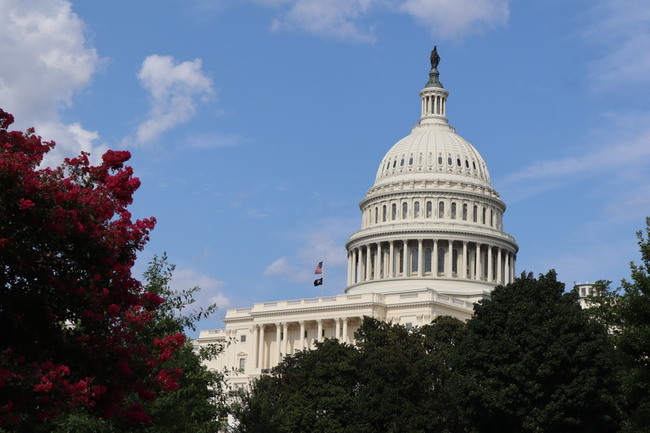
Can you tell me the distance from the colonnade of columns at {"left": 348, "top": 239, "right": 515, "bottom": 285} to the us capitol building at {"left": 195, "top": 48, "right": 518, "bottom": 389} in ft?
0.51

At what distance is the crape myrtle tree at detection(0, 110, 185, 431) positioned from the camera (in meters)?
26.1

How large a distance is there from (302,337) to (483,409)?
8907 cm

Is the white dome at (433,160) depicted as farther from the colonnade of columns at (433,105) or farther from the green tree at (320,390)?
the green tree at (320,390)

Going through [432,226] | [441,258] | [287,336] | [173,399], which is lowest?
[173,399]

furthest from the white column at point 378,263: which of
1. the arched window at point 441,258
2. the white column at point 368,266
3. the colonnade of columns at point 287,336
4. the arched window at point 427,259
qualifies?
the colonnade of columns at point 287,336

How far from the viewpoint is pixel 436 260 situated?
17900 cm

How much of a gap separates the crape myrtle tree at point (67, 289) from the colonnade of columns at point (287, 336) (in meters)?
130

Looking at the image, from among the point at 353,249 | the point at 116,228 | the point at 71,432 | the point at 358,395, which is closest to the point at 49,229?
the point at 116,228

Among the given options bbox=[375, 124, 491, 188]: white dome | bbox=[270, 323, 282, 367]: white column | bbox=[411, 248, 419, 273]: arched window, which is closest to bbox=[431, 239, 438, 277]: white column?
bbox=[411, 248, 419, 273]: arched window

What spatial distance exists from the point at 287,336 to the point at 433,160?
41.0 metres

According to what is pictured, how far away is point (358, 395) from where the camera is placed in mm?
97375

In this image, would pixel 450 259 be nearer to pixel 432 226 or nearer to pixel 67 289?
pixel 432 226

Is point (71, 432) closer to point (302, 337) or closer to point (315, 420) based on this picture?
point (315, 420)

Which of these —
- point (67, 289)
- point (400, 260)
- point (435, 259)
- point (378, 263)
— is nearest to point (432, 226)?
point (435, 259)
